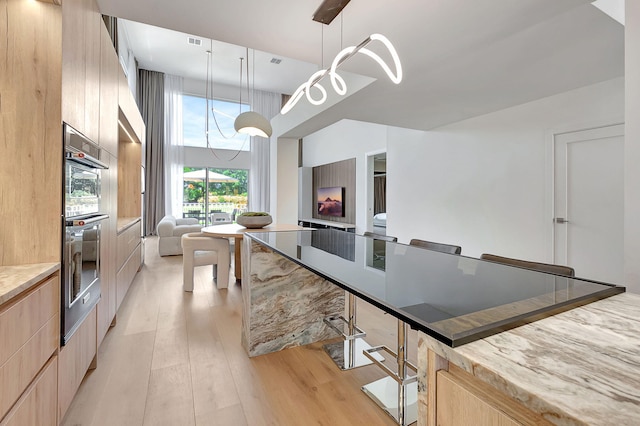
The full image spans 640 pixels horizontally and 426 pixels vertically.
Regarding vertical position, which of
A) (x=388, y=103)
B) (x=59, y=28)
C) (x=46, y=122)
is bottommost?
(x=46, y=122)

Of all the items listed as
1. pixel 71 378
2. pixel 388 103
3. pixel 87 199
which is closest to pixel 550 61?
pixel 388 103

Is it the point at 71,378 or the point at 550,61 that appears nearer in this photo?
the point at 71,378

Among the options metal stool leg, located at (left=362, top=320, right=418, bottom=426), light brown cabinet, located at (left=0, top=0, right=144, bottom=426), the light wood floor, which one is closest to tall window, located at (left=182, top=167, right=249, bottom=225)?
the light wood floor

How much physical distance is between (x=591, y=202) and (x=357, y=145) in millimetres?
4702

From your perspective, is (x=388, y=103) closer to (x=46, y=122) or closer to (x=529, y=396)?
(x=46, y=122)

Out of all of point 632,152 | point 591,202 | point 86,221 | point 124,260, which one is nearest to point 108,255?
point 86,221

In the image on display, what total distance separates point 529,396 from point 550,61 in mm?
3120

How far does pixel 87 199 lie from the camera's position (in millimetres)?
1801

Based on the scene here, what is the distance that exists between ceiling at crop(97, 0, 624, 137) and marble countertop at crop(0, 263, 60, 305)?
5.63ft

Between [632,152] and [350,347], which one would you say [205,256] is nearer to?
[350,347]

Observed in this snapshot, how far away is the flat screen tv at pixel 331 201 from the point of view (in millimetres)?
7775

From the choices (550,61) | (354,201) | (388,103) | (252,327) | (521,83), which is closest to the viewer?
(252,327)

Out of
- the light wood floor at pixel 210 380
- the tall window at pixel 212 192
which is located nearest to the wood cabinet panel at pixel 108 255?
the light wood floor at pixel 210 380

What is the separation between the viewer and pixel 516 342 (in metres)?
0.60
